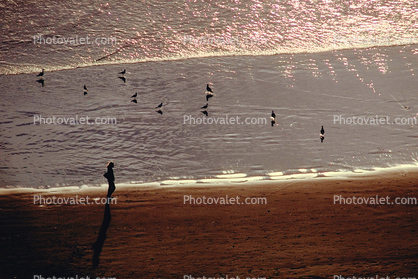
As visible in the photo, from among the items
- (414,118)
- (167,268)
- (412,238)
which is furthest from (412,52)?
(167,268)

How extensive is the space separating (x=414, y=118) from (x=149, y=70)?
5907 millimetres

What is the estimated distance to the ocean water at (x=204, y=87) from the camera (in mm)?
8203

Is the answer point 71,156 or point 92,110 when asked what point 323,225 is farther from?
point 92,110

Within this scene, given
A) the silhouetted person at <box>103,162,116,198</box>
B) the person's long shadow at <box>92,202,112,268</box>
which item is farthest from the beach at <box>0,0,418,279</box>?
the silhouetted person at <box>103,162,116,198</box>

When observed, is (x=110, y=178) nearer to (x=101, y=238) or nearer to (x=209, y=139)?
(x=101, y=238)

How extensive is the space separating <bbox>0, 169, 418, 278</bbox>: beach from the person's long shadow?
0.05 ft

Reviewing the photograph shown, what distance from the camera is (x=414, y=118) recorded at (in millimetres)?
8836

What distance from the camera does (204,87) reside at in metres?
9.97

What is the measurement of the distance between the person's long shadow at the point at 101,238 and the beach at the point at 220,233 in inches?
0.6

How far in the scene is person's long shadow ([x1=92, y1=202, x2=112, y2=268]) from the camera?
6160 mm

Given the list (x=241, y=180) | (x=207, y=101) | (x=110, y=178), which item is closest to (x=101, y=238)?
(x=110, y=178)

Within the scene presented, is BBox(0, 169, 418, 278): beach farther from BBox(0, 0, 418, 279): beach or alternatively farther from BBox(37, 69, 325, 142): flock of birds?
BBox(37, 69, 325, 142): flock of birds

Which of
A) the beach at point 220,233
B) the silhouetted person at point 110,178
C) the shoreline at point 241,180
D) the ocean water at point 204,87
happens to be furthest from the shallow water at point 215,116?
the silhouetted person at point 110,178

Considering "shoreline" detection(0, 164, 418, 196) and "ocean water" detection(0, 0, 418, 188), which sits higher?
"ocean water" detection(0, 0, 418, 188)
